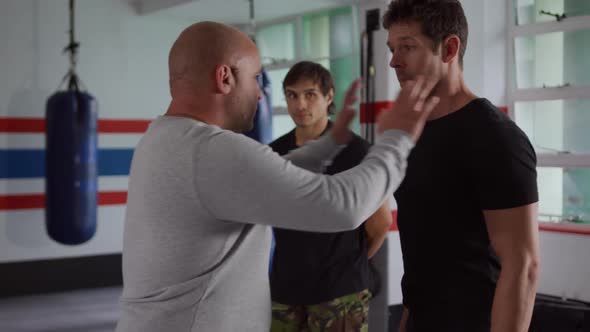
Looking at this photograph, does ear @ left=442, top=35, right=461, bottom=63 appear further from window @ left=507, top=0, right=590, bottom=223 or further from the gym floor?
the gym floor

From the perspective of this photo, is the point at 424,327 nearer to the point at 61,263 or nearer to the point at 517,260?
the point at 517,260

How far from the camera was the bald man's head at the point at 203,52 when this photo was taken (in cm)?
145

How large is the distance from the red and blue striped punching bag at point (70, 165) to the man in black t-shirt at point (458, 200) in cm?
413

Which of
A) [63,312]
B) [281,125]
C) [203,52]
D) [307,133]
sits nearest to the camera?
[203,52]

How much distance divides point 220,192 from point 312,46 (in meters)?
6.33

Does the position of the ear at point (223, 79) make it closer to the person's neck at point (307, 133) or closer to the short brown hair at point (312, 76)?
the person's neck at point (307, 133)

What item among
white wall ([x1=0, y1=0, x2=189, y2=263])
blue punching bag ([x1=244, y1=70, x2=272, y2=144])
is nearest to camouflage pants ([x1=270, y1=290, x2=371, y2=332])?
blue punching bag ([x1=244, y1=70, x2=272, y2=144])

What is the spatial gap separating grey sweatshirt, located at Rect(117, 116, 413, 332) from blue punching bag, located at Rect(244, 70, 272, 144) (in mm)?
2739

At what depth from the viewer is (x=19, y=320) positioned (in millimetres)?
5652

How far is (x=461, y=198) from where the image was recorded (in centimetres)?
174

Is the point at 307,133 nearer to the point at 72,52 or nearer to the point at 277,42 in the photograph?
the point at 72,52

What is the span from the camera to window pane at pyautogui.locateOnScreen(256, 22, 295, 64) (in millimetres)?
7828

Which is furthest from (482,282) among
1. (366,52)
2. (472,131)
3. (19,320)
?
(19,320)

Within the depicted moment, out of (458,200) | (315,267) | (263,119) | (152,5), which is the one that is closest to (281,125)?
(152,5)
